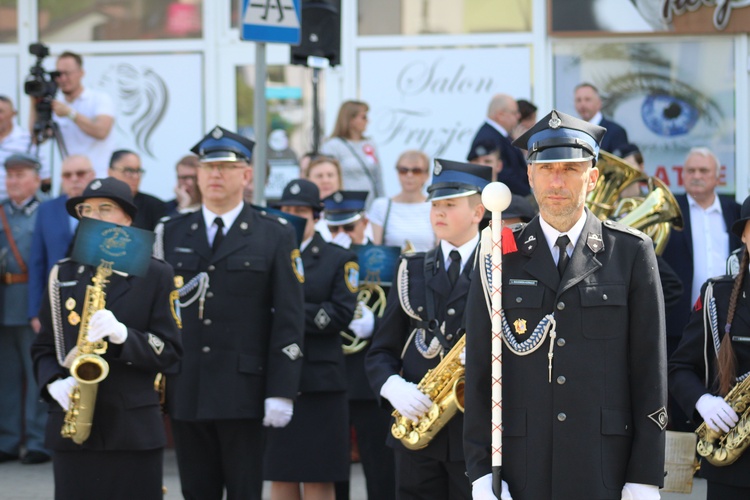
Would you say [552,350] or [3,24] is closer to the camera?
[552,350]

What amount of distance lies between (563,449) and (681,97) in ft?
31.7

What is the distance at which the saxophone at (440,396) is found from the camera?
625cm

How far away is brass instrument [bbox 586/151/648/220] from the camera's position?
9.13m

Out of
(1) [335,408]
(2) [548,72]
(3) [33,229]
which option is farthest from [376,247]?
(2) [548,72]

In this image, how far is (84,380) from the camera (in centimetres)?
638

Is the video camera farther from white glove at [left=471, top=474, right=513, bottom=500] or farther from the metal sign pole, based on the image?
white glove at [left=471, top=474, right=513, bottom=500]

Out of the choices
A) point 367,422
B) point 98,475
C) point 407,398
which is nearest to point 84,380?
point 98,475

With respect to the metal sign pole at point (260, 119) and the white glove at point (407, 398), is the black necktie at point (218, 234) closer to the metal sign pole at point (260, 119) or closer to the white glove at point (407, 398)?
the metal sign pole at point (260, 119)

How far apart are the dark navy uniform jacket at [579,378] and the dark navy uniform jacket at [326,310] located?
10.6 feet

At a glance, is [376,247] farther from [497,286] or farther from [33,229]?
[497,286]

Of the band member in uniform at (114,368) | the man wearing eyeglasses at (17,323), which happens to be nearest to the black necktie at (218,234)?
the band member in uniform at (114,368)

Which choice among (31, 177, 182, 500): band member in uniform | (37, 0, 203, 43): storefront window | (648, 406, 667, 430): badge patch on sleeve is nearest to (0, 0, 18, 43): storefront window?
(37, 0, 203, 43): storefront window

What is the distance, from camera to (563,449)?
485 centimetres

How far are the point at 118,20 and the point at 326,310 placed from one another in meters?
7.67
